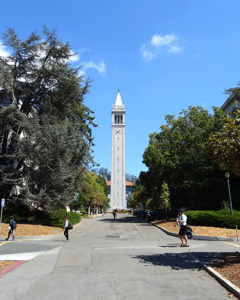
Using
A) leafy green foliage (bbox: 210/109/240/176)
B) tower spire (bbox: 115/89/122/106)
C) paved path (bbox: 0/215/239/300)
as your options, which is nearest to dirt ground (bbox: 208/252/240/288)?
paved path (bbox: 0/215/239/300)

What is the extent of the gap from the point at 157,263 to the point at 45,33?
23216mm

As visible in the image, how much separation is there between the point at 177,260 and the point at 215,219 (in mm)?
11910

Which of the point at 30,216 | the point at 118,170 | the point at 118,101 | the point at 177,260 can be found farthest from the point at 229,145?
the point at 118,101

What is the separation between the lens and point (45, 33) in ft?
81.1

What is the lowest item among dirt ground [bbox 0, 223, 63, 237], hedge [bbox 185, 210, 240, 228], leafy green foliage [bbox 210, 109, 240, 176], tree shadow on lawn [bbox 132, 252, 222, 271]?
tree shadow on lawn [bbox 132, 252, 222, 271]

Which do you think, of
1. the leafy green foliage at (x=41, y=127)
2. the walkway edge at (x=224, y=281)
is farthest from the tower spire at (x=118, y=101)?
the walkway edge at (x=224, y=281)

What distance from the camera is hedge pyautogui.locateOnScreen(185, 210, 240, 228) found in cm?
1916

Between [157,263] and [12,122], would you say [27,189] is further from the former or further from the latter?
[157,263]

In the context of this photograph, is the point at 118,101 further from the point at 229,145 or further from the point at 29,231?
the point at 229,145

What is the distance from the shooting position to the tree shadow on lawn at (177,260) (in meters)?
8.31

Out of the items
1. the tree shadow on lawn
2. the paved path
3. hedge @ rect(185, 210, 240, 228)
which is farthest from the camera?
hedge @ rect(185, 210, 240, 228)

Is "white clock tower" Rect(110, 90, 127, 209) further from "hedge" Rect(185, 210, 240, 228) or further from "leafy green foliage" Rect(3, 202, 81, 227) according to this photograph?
"hedge" Rect(185, 210, 240, 228)

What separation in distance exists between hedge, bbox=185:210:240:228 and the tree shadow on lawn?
10.2 m

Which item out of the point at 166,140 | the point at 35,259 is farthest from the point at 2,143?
the point at 166,140
